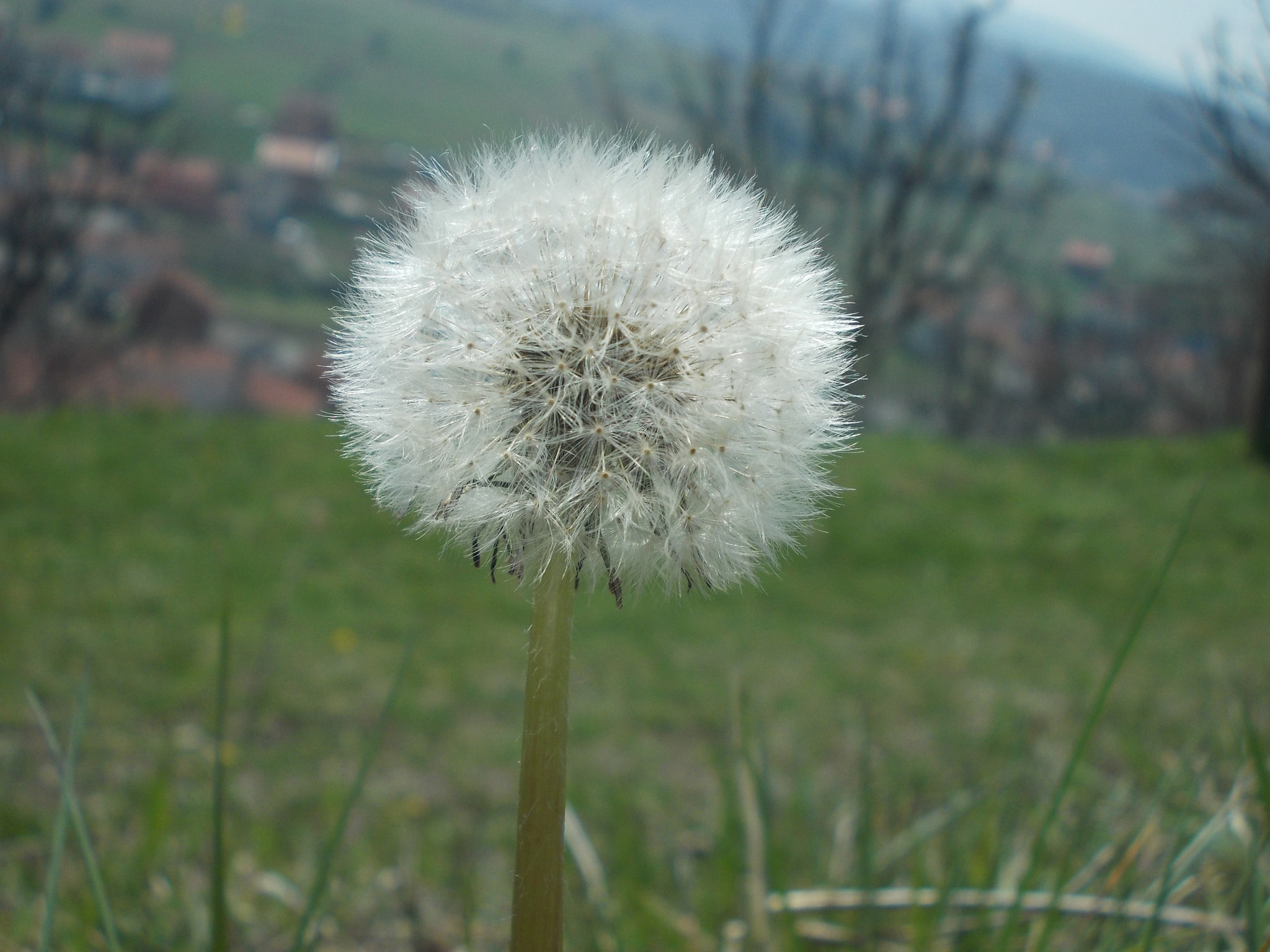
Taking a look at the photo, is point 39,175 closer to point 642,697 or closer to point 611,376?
point 642,697

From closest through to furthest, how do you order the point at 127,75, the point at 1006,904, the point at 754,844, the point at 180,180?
the point at 754,844
the point at 1006,904
the point at 127,75
the point at 180,180

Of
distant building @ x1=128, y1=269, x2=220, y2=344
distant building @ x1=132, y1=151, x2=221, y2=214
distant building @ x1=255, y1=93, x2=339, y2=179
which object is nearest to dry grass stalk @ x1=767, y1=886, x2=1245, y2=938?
distant building @ x1=132, y1=151, x2=221, y2=214

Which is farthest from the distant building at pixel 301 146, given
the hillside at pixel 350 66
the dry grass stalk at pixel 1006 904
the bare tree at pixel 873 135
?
the dry grass stalk at pixel 1006 904

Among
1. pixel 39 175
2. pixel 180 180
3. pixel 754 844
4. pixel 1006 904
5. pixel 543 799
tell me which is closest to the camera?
pixel 543 799

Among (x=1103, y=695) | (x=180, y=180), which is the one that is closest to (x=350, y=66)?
(x=180, y=180)

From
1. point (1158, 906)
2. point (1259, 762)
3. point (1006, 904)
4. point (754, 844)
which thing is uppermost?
point (1259, 762)

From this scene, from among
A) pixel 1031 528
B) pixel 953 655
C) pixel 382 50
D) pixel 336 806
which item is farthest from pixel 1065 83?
pixel 336 806

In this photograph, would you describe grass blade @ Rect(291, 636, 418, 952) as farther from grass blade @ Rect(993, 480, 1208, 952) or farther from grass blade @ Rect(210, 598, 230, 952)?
grass blade @ Rect(993, 480, 1208, 952)
